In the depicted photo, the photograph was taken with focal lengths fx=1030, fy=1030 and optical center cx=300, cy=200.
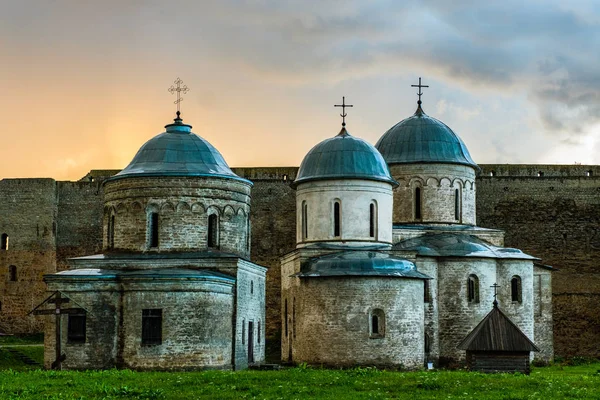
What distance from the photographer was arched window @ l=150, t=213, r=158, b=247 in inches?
1147

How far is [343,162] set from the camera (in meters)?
31.5

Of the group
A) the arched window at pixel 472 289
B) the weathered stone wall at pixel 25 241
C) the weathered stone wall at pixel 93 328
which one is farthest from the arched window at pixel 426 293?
the weathered stone wall at pixel 25 241

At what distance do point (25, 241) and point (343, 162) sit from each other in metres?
19.1

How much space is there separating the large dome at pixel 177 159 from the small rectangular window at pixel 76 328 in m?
4.68

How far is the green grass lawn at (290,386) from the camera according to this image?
18.0m

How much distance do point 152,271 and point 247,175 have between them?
18060 millimetres

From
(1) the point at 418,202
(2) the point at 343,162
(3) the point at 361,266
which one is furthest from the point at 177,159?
(1) the point at 418,202

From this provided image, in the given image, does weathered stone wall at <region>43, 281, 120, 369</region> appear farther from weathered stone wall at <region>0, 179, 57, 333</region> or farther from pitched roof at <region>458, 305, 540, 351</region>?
weathered stone wall at <region>0, 179, 57, 333</region>

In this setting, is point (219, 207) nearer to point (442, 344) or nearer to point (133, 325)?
point (133, 325)

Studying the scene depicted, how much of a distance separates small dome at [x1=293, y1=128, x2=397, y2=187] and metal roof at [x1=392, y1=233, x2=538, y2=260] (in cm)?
237

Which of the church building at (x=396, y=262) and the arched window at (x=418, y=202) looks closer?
the church building at (x=396, y=262)

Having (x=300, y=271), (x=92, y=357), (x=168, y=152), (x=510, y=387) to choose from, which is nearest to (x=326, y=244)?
(x=300, y=271)

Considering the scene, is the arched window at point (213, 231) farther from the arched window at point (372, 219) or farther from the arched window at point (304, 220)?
the arched window at point (372, 219)

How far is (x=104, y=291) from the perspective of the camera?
1059 inches
